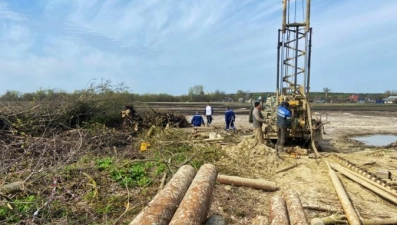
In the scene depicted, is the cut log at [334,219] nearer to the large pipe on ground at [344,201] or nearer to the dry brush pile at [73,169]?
the large pipe on ground at [344,201]

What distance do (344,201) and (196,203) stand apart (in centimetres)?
372

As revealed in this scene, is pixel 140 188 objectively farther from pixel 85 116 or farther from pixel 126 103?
pixel 126 103

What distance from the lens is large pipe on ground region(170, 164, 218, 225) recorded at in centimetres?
423

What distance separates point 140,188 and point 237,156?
422 centimetres

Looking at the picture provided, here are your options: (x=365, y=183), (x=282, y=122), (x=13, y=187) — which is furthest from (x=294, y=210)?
(x=282, y=122)

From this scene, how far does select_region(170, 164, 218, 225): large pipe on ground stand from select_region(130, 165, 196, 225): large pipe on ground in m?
0.11

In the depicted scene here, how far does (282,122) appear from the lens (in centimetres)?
1169

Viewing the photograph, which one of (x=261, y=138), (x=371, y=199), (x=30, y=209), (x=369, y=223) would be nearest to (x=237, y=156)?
(x=261, y=138)

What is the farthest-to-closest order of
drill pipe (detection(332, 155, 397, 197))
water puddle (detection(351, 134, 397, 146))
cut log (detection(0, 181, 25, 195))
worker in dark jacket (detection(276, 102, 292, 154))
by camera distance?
water puddle (detection(351, 134, 397, 146)) < worker in dark jacket (detection(276, 102, 292, 154)) < drill pipe (detection(332, 155, 397, 197)) < cut log (detection(0, 181, 25, 195))

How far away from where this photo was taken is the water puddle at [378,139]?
18.8 m

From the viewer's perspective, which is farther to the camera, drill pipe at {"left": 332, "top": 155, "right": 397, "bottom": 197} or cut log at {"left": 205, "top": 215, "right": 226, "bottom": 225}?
drill pipe at {"left": 332, "top": 155, "right": 397, "bottom": 197}

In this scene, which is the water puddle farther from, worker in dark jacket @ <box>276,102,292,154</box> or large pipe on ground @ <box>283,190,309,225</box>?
large pipe on ground @ <box>283,190,309,225</box>

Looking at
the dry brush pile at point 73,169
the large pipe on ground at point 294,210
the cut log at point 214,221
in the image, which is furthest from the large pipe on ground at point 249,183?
the cut log at point 214,221

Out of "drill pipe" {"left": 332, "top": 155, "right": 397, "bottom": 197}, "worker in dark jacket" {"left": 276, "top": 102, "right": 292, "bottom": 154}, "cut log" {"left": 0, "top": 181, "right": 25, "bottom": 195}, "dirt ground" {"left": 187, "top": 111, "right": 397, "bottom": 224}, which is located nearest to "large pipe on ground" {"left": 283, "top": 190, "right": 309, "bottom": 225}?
"dirt ground" {"left": 187, "top": 111, "right": 397, "bottom": 224}
